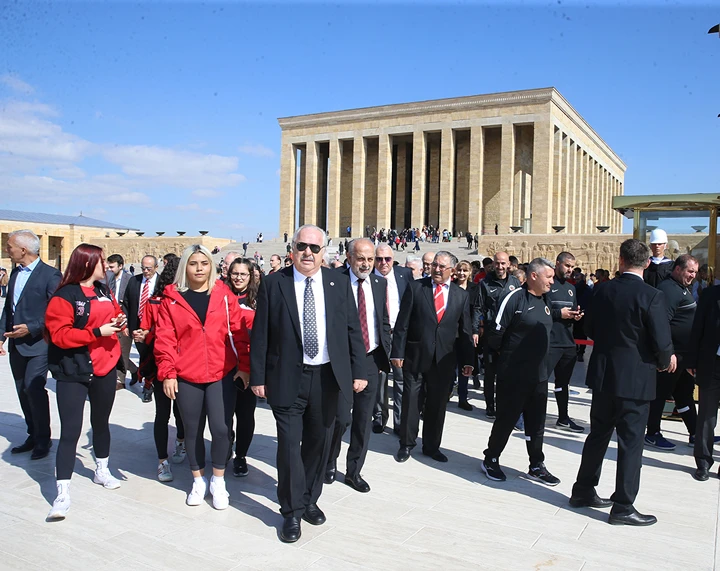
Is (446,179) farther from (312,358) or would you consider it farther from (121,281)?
(312,358)

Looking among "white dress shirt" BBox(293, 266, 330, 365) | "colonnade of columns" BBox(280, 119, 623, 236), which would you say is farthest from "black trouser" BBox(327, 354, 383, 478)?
"colonnade of columns" BBox(280, 119, 623, 236)

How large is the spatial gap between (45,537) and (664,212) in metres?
11.0

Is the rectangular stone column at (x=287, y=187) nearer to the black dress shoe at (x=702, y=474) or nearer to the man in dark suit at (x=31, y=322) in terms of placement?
the man in dark suit at (x=31, y=322)

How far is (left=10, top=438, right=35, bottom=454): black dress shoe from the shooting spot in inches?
224

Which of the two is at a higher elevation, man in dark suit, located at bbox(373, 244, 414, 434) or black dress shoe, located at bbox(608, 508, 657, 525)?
man in dark suit, located at bbox(373, 244, 414, 434)

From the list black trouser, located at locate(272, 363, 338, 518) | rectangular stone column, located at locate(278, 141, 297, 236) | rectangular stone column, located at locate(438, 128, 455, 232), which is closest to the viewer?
black trouser, located at locate(272, 363, 338, 518)

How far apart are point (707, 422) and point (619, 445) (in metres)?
1.61

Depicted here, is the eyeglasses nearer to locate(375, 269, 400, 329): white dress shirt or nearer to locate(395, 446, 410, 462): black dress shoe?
locate(375, 269, 400, 329): white dress shirt

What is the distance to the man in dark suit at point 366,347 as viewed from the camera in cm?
503

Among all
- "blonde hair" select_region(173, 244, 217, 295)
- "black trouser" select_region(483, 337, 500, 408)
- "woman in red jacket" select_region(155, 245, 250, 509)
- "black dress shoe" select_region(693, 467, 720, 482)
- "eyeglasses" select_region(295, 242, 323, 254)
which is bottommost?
"black dress shoe" select_region(693, 467, 720, 482)

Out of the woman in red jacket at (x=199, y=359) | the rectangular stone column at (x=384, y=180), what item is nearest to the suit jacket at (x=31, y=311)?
the woman in red jacket at (x=199, y=359)

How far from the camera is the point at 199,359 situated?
4.46 m

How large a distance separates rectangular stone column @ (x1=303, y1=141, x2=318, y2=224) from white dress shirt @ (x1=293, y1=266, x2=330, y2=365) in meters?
43.7

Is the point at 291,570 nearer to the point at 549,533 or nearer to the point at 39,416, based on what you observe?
the point at 549,533
